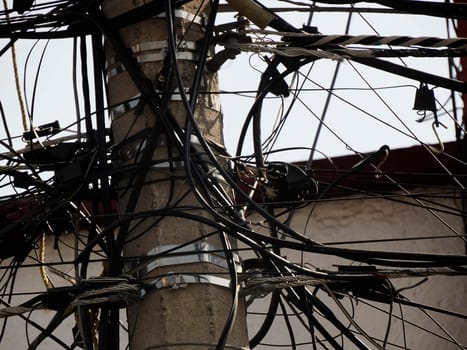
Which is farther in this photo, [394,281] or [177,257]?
[394,281]

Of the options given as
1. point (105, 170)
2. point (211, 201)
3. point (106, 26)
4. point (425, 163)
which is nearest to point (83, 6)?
point (106, 26)

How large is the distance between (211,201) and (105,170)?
0.64 meters

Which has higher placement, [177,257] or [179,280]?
[177,257]

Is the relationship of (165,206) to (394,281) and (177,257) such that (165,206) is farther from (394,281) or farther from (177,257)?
(394,281)

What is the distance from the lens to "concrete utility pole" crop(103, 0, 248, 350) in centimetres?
551

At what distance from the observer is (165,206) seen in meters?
5.75

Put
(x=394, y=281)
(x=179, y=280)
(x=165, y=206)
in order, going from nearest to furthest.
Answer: (x=179, y=280) < (x=165, y=206) < (x=394, y=281)

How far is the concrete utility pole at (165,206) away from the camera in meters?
5.51

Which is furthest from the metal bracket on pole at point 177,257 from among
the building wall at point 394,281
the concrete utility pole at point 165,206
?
the building wall at point 394,281

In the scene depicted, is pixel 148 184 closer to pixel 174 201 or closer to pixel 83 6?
pixel 174 201

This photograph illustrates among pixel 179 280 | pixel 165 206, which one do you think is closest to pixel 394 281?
pixel 165 206

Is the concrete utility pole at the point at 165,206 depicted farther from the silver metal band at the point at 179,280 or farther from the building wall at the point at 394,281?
the building wall at the point at 394,281

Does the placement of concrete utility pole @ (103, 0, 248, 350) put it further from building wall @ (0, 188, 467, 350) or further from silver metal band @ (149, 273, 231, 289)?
building wall @ (0, 188, 467, 350)

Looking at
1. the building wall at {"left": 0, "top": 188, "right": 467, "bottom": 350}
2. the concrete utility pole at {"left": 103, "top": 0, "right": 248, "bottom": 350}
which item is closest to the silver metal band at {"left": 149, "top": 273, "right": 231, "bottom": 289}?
the concrete utility pole at {"left": 103, "top": 0, "right": 248, "bottom": 350}
